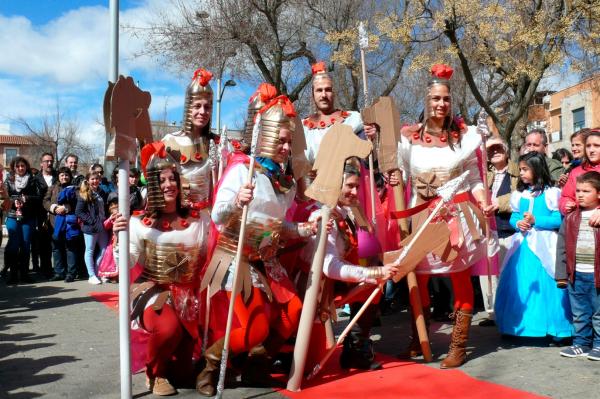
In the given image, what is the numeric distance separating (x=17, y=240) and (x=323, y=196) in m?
6.29

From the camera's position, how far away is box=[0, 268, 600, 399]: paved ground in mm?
3537

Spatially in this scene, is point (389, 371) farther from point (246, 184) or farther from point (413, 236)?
point (246, 184)

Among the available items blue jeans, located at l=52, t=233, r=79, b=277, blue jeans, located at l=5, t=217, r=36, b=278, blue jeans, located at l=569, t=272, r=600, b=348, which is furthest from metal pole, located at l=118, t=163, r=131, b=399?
blue jeans, located at l=52, t=233, r=79, b=277

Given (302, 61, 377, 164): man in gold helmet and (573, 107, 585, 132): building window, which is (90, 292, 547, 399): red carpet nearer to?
(302, 61, 377, 164): man in gold helmet

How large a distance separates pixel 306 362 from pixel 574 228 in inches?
85.0

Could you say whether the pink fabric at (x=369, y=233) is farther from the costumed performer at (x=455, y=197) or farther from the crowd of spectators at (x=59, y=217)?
the crowd of spectators at (x=59, y=217)

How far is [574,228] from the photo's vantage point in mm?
4254

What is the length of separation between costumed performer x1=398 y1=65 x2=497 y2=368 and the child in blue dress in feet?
2.35

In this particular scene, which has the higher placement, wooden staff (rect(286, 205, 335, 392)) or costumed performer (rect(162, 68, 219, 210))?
costumed performer (rect(162, 68, 219, 210))

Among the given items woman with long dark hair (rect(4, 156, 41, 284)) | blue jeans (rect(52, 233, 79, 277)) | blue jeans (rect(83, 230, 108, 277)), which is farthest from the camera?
blue jeans (rect(52, 233, 79, 277))

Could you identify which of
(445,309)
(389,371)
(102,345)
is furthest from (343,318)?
(102,345)

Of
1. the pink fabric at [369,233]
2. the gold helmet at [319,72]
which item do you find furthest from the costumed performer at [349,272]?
the gold helmet at [319,72]

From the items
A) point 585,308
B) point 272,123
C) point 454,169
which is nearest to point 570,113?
point 585,308

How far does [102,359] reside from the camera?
4.30 m
